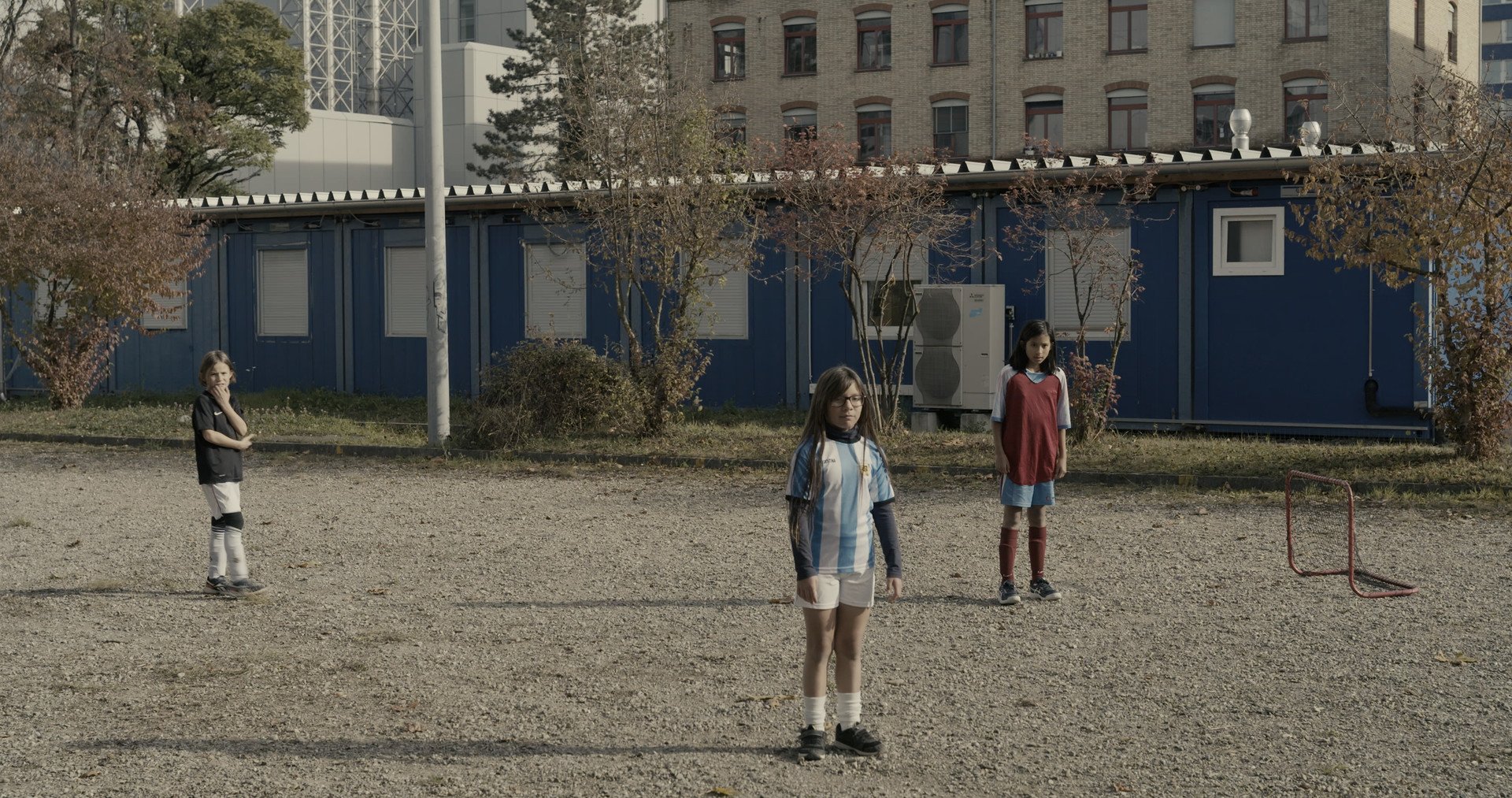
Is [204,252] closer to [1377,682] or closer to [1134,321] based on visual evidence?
[1134,321]

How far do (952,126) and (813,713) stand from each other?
143 feet

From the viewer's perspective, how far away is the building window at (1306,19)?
43.5 m

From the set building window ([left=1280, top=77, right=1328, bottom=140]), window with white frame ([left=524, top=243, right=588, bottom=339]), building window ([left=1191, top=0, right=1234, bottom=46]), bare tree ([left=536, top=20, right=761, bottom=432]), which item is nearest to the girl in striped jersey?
bare tree ([left=536, top=20, right=761, bottom=432])

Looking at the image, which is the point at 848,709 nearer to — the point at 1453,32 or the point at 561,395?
the point at 561,395

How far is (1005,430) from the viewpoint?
31.8 feet

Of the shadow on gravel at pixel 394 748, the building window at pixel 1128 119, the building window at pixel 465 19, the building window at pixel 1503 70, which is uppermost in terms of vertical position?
the building window at pixel 1503 70

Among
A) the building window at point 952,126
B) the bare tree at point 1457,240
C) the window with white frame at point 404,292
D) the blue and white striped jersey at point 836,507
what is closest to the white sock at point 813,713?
the blue and white striped jersey at point 836,507

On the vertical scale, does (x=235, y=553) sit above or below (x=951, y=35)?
below

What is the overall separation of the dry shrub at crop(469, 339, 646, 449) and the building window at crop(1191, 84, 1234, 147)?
96.6ft

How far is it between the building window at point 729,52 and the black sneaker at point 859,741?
46.6 m

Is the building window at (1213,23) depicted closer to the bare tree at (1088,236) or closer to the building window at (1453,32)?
the building window at (1453,32)

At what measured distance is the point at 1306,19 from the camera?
4366cm

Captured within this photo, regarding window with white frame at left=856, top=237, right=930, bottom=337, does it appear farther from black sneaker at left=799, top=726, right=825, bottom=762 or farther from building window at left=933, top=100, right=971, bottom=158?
building window at left=933, top=100, right=971, bottom=158

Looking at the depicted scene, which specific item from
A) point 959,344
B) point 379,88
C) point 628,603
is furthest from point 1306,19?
point 379,88
